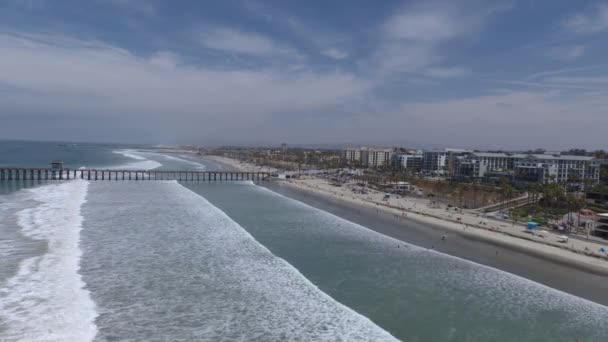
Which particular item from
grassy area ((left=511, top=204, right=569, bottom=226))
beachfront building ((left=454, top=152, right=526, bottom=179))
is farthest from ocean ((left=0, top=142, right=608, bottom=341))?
beachfront building ((left=454, top=152, right=526, bottom=179))

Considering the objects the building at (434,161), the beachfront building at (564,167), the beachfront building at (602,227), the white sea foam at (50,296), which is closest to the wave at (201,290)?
the white sea foam at (50,296)

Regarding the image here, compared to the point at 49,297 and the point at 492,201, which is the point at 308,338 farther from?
the point at 492,201

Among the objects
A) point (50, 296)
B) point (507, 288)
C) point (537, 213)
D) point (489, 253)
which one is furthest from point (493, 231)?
point (50, 296)

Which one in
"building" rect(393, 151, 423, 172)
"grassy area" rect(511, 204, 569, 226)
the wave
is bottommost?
the wave

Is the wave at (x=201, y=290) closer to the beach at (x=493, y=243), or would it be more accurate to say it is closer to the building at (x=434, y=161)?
the beach at (x=493, y=243)

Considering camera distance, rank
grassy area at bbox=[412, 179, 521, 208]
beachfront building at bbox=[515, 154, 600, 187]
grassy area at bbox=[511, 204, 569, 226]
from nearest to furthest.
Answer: grassy area at bbox=[511, 204, 569, 226], grassy area at bbox=[412, 179, 521, 208], beachfront building at bbox=[515, 154, 600, 187]

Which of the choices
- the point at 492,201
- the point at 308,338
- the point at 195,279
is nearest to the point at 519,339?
the point at 308,338

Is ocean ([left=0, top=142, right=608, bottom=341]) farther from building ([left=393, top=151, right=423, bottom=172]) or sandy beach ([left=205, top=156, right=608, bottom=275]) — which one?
building ([left=393, top=151, right=423, bottom=172])
